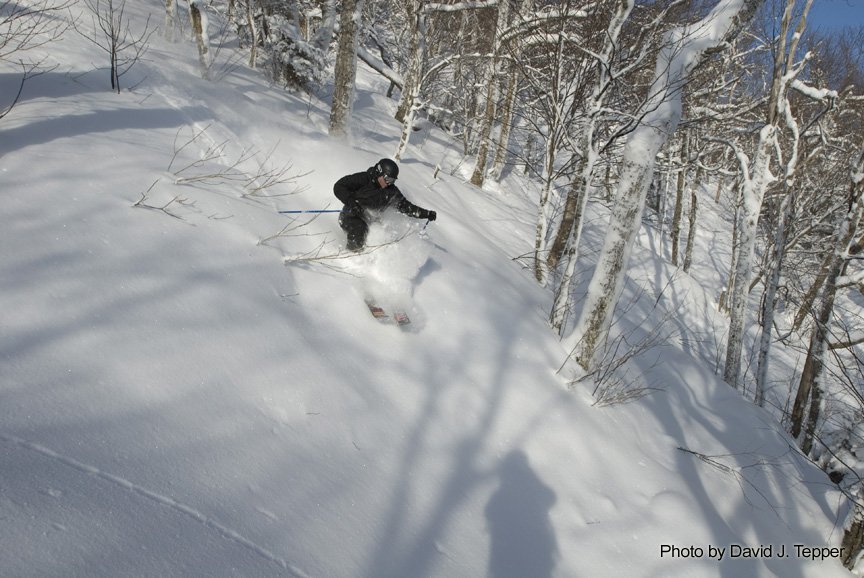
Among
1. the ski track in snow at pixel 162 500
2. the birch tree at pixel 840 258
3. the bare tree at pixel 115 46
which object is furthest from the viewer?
the birch tree at pixel 840 258

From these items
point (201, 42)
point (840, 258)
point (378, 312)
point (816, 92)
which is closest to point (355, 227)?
point (378, 312)

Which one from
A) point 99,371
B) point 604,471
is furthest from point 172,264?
point 604,471

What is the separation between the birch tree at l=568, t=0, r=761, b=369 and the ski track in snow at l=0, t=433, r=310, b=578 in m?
4.30

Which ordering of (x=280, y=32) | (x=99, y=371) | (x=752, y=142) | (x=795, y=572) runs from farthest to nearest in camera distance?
(x=752, y=142), (x=280, y=32), (x=795, y=572), (x=99, y=371)

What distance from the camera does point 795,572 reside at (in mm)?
4152

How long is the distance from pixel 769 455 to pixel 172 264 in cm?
690

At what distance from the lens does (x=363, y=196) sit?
5250 millimetres

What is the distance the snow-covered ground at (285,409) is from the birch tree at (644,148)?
60 cm

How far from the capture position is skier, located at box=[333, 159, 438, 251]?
A: 519 centimetres

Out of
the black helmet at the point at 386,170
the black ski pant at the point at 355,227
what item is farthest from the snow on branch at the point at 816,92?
the black ski pant at the point at 355,227

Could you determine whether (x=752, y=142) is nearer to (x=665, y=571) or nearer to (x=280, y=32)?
(x=280, y=32)

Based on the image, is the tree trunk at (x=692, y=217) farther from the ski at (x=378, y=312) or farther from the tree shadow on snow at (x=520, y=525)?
the tree shadow on snow at (x=520, y=525)

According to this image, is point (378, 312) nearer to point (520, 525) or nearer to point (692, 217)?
point (520, 525)

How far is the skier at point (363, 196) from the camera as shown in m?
5.19
